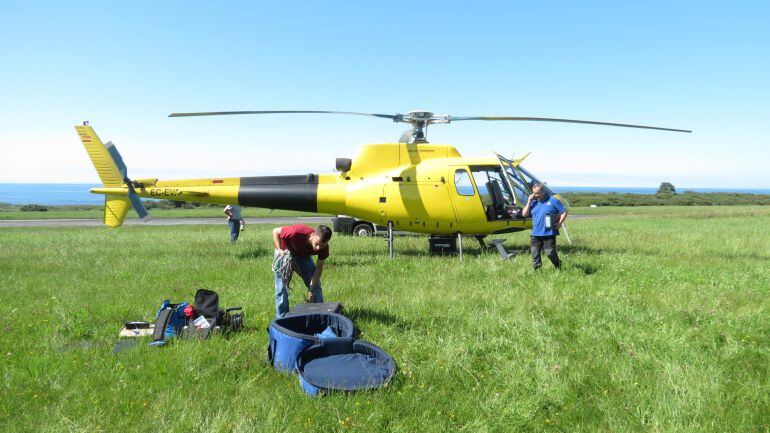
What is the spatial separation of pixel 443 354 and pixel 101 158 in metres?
11.6

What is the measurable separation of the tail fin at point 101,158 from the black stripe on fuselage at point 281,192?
12.0 feet

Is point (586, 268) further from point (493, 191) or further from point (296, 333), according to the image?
point (296, 333)

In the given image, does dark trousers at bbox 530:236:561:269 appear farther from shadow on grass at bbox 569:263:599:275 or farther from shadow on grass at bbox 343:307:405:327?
shadow on grass at bbox 343:307:405:327

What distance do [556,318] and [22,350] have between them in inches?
261

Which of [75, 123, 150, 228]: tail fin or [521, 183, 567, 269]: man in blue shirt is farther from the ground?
[75, 123, 150, 228]: tail fin

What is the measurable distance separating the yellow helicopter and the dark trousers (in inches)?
87.0

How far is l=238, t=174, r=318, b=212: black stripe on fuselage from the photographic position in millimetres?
11806

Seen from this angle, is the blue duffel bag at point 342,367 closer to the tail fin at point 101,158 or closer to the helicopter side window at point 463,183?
the helicopter side window at point 463,183

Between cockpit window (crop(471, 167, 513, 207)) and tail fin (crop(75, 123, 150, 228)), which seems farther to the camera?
tail fin (crop(75, 123, 150, 228))

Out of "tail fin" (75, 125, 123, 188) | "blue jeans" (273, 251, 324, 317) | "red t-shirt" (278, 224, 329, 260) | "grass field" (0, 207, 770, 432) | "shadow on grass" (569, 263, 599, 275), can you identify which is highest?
"tail fin" (75, 125, 123, 188)

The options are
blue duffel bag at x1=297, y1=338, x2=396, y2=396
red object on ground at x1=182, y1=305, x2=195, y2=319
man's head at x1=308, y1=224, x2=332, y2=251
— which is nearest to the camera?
blue duffel bag at x1=297, y1=338, x2=396, y2=396

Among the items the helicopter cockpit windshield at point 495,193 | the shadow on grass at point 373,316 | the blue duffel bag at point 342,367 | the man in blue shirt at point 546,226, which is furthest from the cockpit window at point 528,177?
the blue duffel bag at point 342,367

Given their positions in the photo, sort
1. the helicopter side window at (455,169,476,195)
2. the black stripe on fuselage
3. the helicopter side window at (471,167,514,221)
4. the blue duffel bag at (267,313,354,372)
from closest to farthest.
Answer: the blue duffel bag at (267,313,354,372) < the helicopter side window at (455,169,476,195) < the helicopter side window at (471,167,514,221) < the black stripe on fuselage

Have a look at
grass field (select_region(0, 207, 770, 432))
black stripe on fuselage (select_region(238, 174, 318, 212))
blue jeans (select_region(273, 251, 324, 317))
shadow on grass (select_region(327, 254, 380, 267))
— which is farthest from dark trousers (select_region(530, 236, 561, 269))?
black stripe on fuselage (select_region(238, 174, 318, 212))
